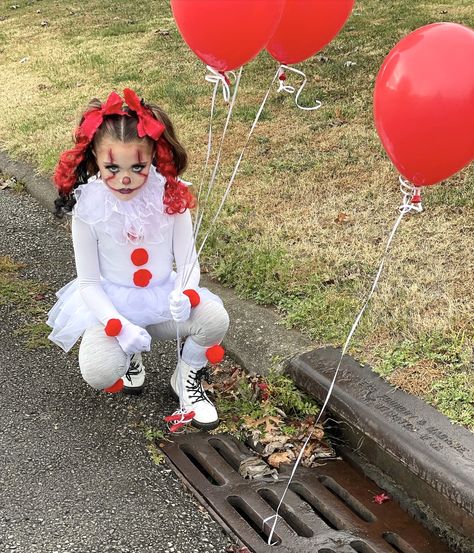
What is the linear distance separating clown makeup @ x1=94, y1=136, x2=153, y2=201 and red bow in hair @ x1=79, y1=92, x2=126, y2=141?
0.16ft

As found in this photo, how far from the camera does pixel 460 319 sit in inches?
122

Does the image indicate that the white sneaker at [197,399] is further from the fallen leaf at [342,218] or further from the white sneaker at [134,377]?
the fallen leaf at [342,218]

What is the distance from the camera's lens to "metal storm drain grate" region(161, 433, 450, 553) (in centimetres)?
246

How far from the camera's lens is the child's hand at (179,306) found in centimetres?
274

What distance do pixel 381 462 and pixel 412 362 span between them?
1.37 feet

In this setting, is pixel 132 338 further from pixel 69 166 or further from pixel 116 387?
pixel 69 166

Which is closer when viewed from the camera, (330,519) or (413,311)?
(330,519)

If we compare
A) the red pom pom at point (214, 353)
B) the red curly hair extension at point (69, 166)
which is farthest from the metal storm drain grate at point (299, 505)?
the red curly hair extension at point (69, 166)

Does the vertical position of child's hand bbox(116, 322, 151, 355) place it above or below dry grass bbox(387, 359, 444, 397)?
below

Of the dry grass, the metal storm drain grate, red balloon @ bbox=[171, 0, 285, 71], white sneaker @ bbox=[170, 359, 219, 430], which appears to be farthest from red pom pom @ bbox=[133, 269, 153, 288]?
the dry grass

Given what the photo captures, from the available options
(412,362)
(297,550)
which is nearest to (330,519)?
(297,550)

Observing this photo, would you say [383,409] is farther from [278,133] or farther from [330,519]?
[278,133]

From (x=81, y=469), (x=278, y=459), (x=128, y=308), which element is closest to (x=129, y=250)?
(x=128, y=308)

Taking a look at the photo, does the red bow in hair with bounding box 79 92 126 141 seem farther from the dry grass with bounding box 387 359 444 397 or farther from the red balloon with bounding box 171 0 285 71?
the dry grass with bounding box 387 359 444 397
